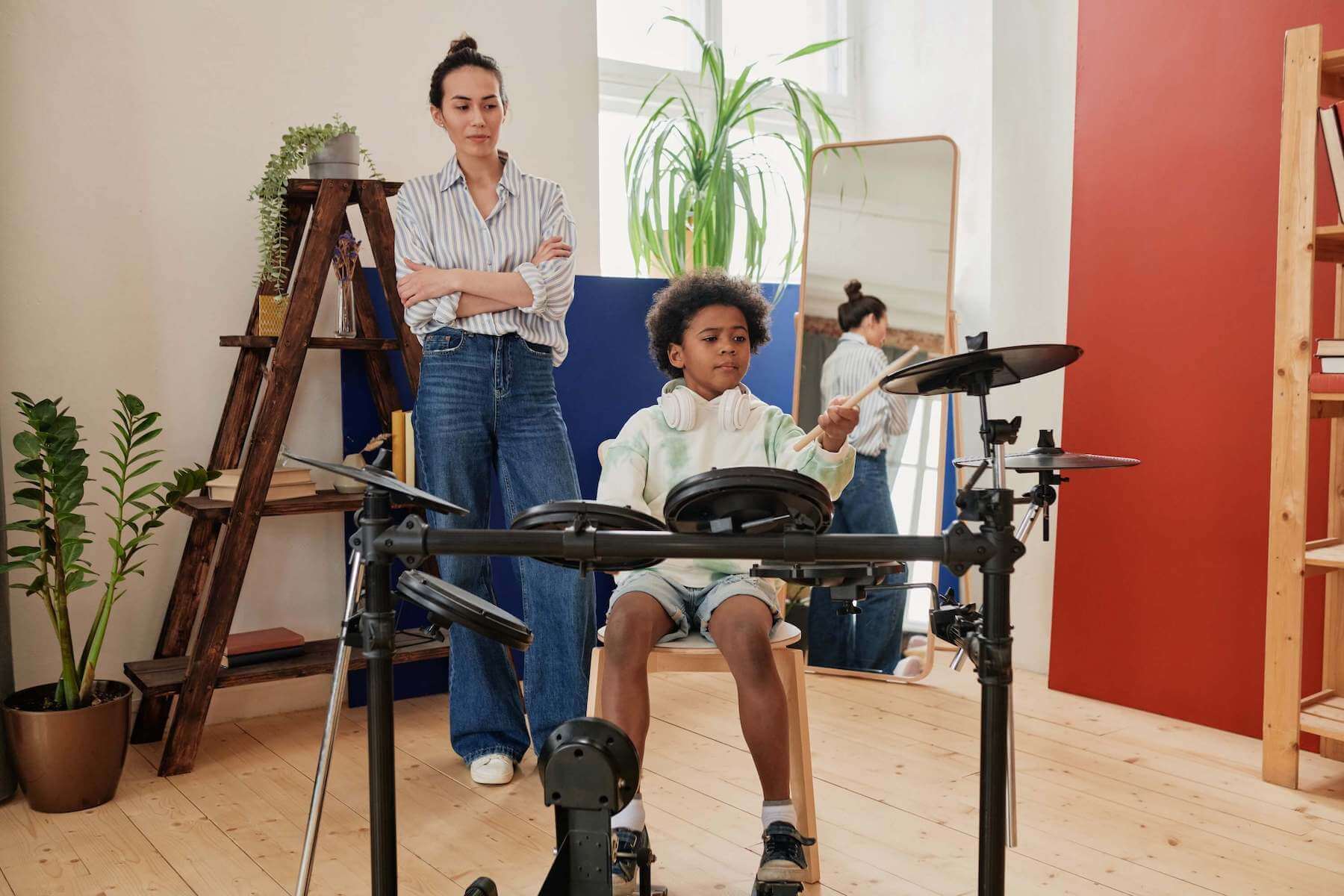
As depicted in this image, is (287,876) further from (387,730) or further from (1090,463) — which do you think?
(1090,463)

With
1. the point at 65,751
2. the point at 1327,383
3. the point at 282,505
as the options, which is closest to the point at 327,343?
the point at 282,505

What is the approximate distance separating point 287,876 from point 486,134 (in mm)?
1614

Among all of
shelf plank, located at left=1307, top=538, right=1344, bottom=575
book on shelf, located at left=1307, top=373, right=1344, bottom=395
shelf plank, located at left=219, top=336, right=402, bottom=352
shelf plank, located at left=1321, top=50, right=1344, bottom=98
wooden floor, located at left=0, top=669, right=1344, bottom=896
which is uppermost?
shelf plank, located at left=1321, top=50, right=1344, bottom=98

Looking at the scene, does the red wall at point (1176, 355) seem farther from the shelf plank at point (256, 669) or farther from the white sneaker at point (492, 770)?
the shelf plank at point (256, 669)

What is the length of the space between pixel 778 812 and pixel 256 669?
4.90 ft

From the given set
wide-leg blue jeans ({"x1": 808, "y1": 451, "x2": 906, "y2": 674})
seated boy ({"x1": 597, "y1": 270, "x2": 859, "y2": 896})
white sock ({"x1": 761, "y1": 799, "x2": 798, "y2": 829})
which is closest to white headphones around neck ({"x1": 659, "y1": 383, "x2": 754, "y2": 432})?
seated boy ({"x1": 597, "y1": 270, "x2": 859, "y2": 896})

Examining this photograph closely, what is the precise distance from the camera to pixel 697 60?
431 centimetres

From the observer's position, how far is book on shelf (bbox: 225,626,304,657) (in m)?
2.87

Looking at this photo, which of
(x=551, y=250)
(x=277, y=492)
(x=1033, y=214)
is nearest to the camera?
(x=551, y=250)

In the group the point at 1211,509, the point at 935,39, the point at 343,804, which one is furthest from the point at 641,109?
the point at 343,804

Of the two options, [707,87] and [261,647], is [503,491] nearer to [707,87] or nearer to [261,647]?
[261,647]

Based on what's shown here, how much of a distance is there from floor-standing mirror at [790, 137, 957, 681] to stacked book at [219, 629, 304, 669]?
4.99ft

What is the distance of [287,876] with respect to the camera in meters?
2.11

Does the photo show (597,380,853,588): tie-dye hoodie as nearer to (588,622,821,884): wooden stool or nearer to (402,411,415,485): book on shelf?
(588,622,821,884): wooden stool
